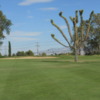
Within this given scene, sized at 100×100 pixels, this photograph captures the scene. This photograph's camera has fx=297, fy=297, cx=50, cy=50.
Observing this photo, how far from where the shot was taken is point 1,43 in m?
65.4

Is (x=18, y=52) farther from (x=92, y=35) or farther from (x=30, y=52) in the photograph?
(x=92, y=35)

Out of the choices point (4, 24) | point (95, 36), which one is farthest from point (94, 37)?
point (4, 24)

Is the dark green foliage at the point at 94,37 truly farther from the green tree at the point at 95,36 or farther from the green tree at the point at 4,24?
the green tree at the point at 4,24

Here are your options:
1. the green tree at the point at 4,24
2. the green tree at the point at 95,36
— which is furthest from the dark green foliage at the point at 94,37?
the green tree at the point at 4,24

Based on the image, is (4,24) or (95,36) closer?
(4,24)

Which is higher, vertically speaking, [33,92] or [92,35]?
[92,35]

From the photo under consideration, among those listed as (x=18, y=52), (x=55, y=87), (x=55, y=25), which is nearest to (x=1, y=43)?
(x=18, y=52)

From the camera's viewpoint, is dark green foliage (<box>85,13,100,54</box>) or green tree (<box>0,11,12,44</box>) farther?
dark green foliage (<box>85,13,100,54</box>)

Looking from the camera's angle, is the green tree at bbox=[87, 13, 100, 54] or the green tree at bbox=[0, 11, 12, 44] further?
the green tree at bbox=[87, 13, 100, 54]

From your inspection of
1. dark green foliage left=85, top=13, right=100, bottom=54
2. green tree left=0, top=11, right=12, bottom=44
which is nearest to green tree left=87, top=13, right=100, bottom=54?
dark green foliage left=85, top=13, right=100, bottom=54

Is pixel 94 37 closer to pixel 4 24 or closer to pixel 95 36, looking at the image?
pixel 95 36

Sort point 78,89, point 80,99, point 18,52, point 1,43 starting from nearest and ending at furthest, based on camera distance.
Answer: point 80,99, point 78,89, point 1,43, point 18,52

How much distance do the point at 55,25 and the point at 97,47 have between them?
151 ft

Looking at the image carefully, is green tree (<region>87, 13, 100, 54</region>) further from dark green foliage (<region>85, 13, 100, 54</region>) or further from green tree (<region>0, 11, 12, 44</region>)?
green tree (<region>0, 11, 12, 44</region>)
